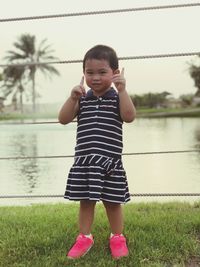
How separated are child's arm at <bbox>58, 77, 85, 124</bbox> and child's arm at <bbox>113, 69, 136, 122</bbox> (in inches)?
6.5

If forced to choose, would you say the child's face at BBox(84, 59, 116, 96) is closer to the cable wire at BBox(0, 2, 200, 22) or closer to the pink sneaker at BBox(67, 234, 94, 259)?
the cable wire at BBox(0, 2, 200, 22)

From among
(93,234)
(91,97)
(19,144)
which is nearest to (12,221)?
(93,234)

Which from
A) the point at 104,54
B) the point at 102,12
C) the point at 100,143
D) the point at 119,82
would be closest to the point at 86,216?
the point at 100,143

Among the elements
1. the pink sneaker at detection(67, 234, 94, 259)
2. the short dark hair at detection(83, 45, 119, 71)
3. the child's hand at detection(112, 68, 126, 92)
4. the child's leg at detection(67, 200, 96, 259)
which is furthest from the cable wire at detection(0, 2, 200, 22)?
the pink sneaker at detection(67, 234, 94, 259)

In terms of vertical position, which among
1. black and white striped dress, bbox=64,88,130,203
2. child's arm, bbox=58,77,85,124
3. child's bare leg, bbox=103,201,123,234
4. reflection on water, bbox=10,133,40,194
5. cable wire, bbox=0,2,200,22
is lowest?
reflection on water, bbox=10,133,40,194

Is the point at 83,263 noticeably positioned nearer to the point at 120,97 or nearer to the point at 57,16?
the point at 120,97

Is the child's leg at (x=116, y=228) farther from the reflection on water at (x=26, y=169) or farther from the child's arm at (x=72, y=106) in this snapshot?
the reflection on water at (x=26, y=169)

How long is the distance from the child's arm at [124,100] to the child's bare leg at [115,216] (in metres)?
0.39

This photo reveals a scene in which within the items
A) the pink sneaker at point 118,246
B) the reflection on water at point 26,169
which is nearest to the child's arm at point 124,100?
the pink sneaker at point 118,246

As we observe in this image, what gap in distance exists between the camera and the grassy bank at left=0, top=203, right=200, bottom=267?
2.27 meters

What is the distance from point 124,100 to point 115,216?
0.52 meters

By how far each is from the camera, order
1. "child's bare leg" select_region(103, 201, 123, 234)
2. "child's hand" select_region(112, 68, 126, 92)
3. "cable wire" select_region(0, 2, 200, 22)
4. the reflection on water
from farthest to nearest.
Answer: the reflection on water
"cable wire" select_region(0, 2, 200, 22)
"child's bare leg" select_region(103, 201, 123, 234)
"child's hand" select_region(112, 68, 126, 92)

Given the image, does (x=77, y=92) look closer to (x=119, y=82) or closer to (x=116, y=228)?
(x=119, y=82)

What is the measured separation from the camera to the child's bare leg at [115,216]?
2376 millimetres
